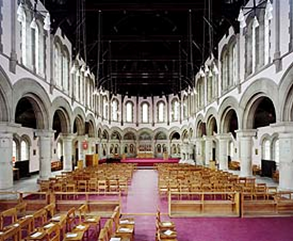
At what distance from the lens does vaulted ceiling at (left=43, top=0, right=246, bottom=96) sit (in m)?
18.0

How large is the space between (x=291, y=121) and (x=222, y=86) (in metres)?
9.91

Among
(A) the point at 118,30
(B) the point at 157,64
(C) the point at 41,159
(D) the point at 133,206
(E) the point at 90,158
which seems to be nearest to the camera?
(D) the point at 133,206

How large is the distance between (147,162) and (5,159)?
21.6 meters

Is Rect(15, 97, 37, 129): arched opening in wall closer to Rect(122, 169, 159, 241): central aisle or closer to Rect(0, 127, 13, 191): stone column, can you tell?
Rect(0, 127, 13, 191): stone column

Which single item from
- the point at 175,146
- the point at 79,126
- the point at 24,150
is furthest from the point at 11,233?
the point at 175,146

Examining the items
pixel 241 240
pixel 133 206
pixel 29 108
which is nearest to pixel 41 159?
pixel 29 108

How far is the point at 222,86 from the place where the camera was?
22.2 meters

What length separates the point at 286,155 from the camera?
41.6ft

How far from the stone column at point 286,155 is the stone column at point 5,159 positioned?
10.6 metres

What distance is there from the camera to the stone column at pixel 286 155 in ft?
40.9

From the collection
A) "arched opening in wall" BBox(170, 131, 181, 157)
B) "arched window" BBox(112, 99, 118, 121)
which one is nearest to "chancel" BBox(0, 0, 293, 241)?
"arched opening in wall" BBox(170, 131, 181, 157)

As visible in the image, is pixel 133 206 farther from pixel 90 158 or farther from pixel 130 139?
pixel 130 139

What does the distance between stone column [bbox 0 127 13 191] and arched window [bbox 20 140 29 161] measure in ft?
33.2

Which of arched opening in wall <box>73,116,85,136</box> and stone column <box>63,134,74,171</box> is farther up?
arched opening in wall <box>73,116,85,136</box>
